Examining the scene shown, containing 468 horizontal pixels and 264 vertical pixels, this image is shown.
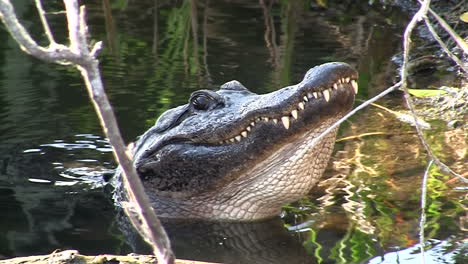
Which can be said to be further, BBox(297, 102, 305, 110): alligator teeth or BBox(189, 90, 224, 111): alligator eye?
BBox(189, 90, 224, 111): alligator eye

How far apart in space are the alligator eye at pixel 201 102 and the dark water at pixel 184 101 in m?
0.67

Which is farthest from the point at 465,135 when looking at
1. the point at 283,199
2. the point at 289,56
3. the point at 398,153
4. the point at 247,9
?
the point at 247,9

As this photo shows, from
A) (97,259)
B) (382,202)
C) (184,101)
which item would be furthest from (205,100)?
(184,101)

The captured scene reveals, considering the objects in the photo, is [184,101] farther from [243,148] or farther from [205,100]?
[243,148]

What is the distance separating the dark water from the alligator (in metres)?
0.16

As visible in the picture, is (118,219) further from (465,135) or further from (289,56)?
(289,56)

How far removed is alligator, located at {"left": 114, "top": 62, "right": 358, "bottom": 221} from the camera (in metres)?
4.09

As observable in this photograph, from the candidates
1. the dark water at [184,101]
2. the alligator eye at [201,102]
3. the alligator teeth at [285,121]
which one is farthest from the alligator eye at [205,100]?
the dark water at [184,101]

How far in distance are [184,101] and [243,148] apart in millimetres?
2911

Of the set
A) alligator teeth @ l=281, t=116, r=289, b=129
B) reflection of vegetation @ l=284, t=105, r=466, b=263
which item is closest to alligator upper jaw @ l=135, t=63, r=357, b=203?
alligator teeth @ l=281, t=116, r=289, b=129

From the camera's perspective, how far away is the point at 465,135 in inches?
238

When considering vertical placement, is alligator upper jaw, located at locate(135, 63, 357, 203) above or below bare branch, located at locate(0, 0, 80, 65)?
below

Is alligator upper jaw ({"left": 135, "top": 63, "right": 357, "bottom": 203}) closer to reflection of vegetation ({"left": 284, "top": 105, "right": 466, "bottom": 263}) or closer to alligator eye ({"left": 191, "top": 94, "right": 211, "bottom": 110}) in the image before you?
alligator eye ({"left": 191, "top": 94, "right": 211, "bottom": 110})

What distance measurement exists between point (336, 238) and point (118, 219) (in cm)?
134
